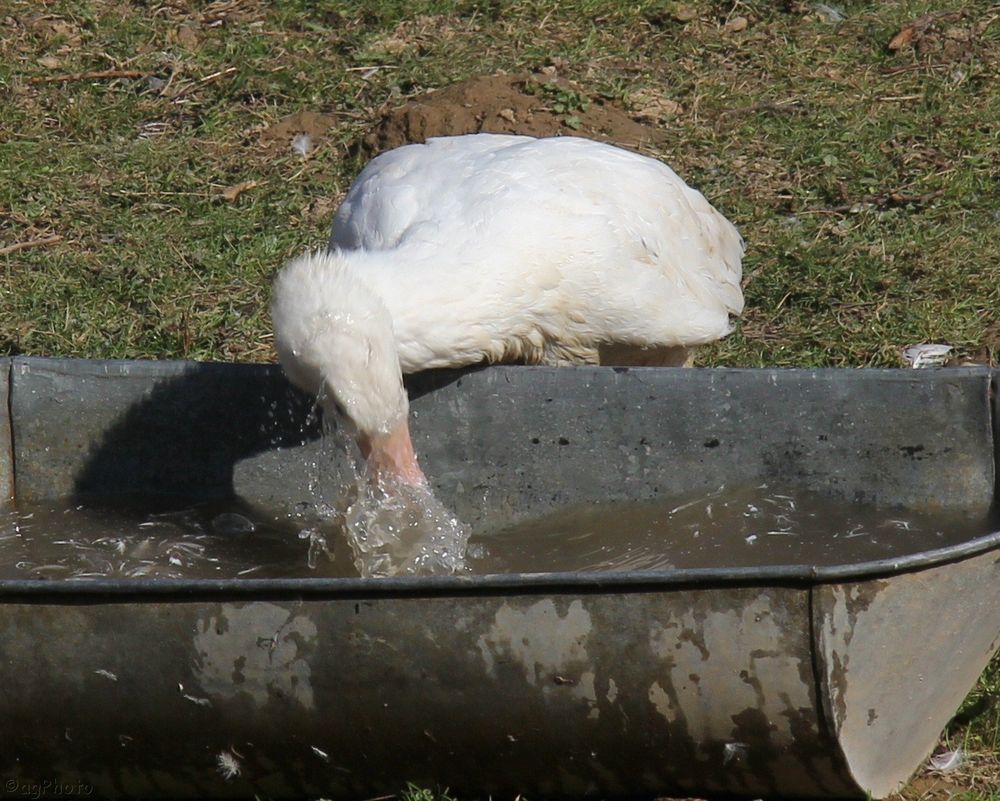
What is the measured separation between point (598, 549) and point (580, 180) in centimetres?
124

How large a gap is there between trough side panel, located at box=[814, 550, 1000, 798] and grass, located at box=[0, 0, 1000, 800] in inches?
100

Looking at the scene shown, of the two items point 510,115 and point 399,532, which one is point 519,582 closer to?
point 399,532

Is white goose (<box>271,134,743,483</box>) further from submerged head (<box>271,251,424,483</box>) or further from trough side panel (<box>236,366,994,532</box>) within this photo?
trough side panel (<box>236,366,994,532</box>)

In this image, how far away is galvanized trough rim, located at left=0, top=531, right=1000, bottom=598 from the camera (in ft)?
10.1

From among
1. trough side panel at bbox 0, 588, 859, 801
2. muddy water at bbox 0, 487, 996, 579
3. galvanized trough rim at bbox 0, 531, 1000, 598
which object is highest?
galvanized trough rim at bbox 0, 531, 1000, 598

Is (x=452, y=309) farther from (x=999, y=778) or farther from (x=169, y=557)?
(x=999, y=778)

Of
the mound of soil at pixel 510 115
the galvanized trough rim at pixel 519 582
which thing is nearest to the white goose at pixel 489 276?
the galvanized trough rim at pixel 519 582

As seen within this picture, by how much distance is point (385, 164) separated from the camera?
5211 mm

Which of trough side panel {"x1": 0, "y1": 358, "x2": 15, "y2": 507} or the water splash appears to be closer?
the water splash

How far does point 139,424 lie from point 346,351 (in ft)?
3.36

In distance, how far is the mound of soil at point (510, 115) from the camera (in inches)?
287

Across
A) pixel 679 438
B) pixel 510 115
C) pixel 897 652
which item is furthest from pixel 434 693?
pixel 510 115

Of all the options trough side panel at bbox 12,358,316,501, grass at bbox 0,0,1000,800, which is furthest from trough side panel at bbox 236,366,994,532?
grass at bbox 0,0,1000,800

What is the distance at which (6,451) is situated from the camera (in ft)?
15.5
